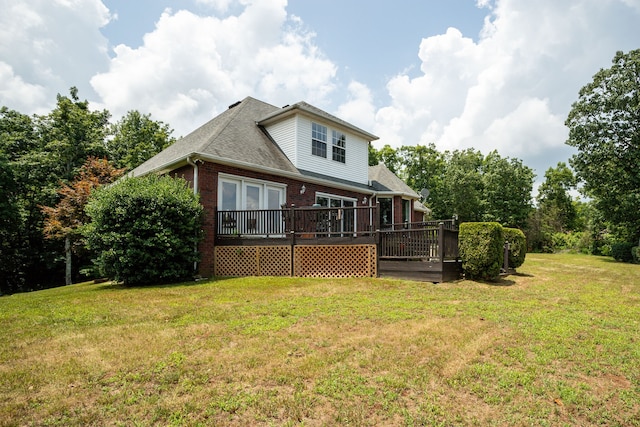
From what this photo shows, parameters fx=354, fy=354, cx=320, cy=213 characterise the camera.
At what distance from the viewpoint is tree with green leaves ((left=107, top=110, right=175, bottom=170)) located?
25.3m

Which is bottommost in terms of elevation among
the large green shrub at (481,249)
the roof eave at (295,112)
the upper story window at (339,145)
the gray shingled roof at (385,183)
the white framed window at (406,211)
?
the large green shrub at (481,249)

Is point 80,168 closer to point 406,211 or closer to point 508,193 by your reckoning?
point 406,211

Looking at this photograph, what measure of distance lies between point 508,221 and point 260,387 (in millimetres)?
35609

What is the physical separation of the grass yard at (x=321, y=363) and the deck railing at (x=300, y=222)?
3.86 metres

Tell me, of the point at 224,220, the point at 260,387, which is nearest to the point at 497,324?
the point at 260,387

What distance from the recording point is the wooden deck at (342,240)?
9334mm

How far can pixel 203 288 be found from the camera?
27.8 feet

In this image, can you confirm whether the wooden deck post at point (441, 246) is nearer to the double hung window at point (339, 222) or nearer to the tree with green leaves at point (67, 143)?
the double hung window at point (339, 222)

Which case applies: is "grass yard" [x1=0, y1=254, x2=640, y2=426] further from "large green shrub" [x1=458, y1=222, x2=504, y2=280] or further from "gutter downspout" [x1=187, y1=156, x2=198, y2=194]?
"gutter downspout" [x1=187, y1=156, x2=198, y2=194]

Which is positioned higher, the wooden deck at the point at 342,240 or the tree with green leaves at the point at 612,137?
the tree with green leaves at the point at 612,137

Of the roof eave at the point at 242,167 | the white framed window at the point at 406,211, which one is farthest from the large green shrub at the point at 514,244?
the white framed window at the point at 406,211

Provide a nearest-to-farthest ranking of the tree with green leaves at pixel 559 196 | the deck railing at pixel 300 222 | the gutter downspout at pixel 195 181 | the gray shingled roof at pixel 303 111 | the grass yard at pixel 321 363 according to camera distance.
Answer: the grass yard at pixel 321 363
the deck railing at pixel 300 222
the gutter downspout at pixel 195 181
the gray shingled roof at pixel 303 111
the tree with green leaves at pixel 559 196

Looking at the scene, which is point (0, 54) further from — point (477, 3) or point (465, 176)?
point (465, 176)

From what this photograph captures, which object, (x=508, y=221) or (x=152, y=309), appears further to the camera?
(x=508, y=221)
